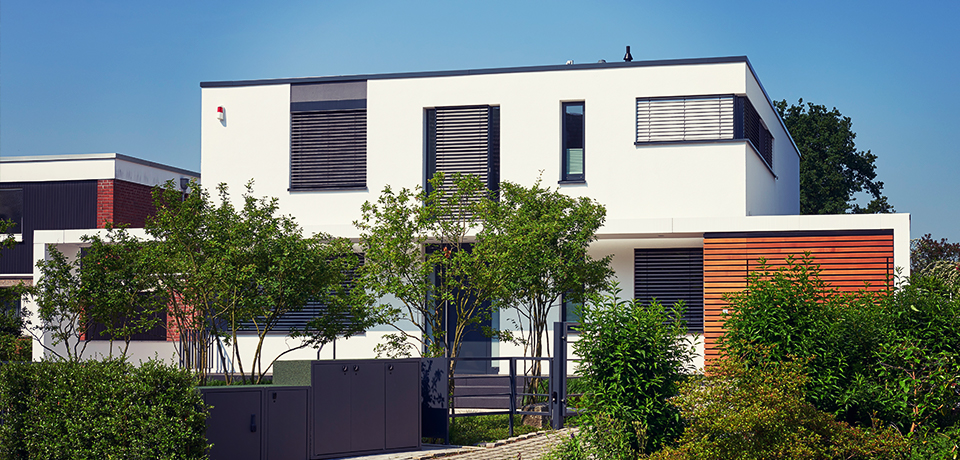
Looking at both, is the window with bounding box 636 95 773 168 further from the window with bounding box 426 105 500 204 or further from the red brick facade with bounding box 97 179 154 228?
the red brick facade with bounding box 97 179 154 228

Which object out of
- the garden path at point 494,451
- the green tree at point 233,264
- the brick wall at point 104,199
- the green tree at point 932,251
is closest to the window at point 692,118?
the garden path at point 494,451

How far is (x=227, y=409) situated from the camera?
10.1 metres

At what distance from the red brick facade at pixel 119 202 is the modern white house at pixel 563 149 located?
6.93 metres

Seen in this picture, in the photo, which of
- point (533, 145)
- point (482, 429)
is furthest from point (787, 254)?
point (482, 429)

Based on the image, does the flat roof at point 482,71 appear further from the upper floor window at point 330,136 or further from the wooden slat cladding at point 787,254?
the wooden slat cladding at point 787,254

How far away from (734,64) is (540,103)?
391 centimetres

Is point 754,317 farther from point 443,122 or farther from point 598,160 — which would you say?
point 443,122

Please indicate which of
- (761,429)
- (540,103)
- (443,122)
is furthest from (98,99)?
(761,429)

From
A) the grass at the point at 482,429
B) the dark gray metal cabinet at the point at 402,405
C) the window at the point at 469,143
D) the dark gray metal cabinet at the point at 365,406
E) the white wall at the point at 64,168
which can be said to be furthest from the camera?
the white wall at the point at 64,168

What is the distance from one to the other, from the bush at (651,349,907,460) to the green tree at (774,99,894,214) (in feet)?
121

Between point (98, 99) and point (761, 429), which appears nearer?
point (761, 429)

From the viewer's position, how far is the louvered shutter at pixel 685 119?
18.5 meters

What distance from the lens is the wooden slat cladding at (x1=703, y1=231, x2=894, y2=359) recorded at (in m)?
16.2

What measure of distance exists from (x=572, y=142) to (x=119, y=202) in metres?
14.2
